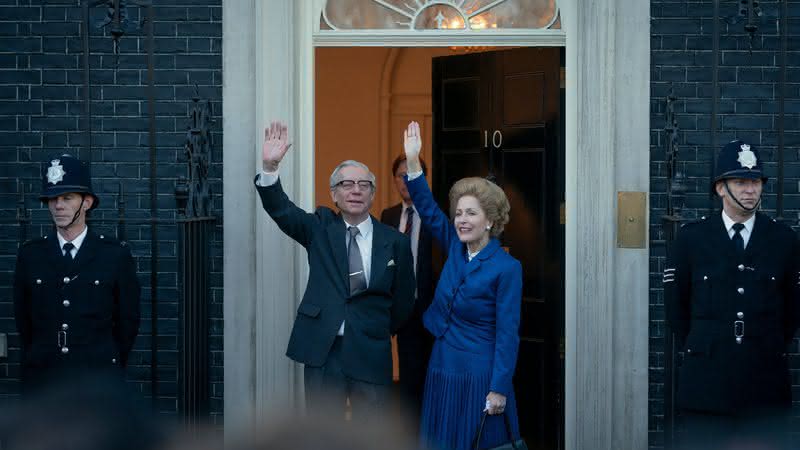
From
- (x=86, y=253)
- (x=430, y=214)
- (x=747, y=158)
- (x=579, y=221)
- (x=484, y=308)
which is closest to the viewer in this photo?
(x=747, y=158)

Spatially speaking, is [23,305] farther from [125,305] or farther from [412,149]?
[412,149]

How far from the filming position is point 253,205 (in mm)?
6258

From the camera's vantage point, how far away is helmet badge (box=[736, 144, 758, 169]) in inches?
193

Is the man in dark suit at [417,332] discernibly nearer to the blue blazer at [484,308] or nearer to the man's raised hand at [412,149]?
the man's raised hand at [412,149]

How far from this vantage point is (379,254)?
17.8 feet

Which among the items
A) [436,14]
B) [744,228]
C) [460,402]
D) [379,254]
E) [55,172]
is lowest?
[460,402]

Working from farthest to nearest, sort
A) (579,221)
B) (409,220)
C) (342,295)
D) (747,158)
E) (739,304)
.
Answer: (409,220) < (579,221) < (342,295) < (747,158) < (739,304)

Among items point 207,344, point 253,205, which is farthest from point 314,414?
point 253,205

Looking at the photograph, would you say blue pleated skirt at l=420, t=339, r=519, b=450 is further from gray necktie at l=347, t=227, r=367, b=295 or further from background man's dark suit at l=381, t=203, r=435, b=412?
background man's dark suit at l=381, t=203, r=435, b=412

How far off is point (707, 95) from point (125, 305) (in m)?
3.30

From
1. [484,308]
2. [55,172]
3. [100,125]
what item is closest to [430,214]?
[484,308]

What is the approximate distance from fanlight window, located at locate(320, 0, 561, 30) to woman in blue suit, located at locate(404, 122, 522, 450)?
1643 millimetres

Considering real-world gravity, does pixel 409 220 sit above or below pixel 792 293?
above

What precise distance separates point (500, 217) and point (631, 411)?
1.66 m
